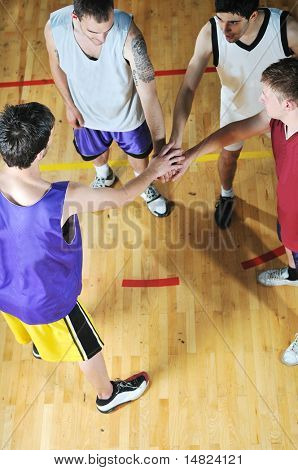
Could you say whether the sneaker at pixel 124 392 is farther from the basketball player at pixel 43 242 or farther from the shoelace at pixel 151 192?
the shoelace at pixel 151 192

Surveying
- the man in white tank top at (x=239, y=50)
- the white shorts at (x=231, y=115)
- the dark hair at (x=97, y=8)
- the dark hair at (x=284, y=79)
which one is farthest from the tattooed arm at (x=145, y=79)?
the dark hair at (x=284, y=79)

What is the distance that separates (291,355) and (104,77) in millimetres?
1571

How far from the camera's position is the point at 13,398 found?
313 centimetres

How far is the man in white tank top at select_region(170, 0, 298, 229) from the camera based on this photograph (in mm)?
2705

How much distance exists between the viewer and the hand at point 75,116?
3.21 metres

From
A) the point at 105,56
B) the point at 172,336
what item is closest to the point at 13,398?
the point at 172,336

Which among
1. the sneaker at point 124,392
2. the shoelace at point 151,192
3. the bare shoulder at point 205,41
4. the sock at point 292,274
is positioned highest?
the bare shoulder at point 205,41

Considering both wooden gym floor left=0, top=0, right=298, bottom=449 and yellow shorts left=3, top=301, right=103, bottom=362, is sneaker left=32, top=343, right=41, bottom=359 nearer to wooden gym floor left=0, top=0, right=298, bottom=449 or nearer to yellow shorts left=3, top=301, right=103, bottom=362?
wooden gym floor left=0, top=0, right=298, bottom=449

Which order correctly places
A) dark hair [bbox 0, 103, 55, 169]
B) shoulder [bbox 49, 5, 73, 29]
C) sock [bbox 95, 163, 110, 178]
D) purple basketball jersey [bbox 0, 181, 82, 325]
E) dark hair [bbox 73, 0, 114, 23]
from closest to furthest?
dark hair [bbox 0, 103, 55, 169] < purple basketball jersey [bbox 0, 181, 82, 325] < dark hair [bbox 73, 0, 114, 23] < shoulder [bbox 49, 5, 73, 29] < sock [bbox 95, 163, 110, 178]

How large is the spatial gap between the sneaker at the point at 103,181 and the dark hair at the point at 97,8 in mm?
1282

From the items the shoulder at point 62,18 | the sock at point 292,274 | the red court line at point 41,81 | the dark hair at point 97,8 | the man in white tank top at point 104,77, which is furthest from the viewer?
the red court line at point 41,81

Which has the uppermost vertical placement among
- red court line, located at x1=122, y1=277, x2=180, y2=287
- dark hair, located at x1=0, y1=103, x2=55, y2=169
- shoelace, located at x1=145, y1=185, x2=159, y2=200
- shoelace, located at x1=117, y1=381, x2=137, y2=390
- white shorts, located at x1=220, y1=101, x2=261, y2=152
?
dark hair, located at x1=0, y1=103, x2=55, y2=169

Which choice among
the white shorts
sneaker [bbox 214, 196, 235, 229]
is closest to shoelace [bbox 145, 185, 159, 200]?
sneaker [bbox 214, 196, 235, 229]

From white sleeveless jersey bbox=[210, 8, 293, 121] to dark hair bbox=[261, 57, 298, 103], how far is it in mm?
358
